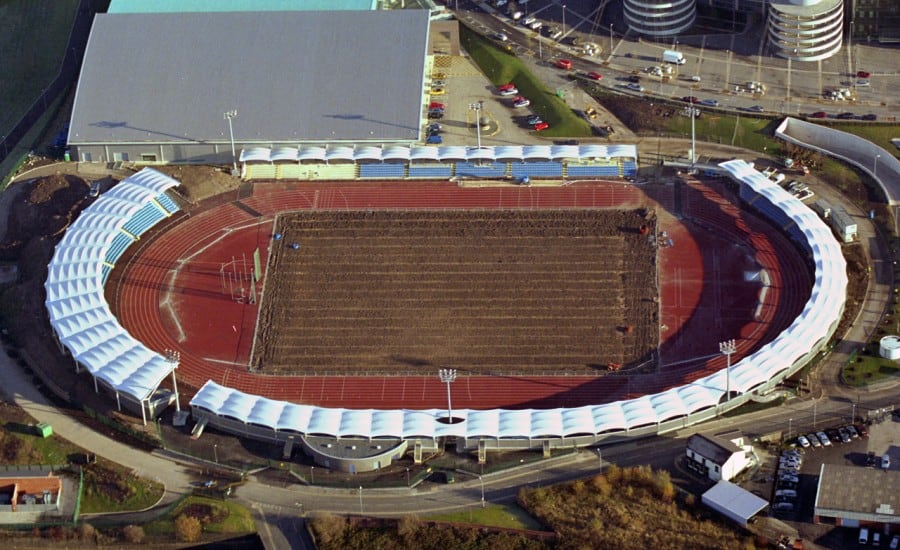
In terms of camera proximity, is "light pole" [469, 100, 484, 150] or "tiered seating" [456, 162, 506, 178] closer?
"tiered seating" [456, 162, 506, 178]

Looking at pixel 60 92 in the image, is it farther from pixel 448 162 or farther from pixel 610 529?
pixel 610 529

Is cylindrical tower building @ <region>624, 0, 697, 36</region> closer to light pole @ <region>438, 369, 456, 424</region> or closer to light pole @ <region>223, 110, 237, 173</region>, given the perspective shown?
light pole @ <region>223, 110, 237, 173</region>

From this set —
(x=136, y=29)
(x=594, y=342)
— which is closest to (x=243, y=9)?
(x=136, y=29)

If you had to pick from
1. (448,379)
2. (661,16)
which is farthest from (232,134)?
(448,379)

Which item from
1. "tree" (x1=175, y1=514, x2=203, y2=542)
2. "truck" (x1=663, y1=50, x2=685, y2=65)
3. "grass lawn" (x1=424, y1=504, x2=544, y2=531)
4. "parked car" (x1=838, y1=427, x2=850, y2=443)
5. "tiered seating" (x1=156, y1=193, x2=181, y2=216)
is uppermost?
"truck" (x1=663, y1=50, x2=685, y2=65)

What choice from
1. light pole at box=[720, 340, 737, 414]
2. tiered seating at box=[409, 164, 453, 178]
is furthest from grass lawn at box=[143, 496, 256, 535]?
tiered seating at box=[409, 164, 453, 178]

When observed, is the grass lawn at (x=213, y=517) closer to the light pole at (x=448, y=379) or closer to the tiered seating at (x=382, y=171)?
the light pole at (x=448, y=379)

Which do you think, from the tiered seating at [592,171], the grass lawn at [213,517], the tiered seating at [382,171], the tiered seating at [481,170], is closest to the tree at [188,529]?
the grass lawn at [213,517]
